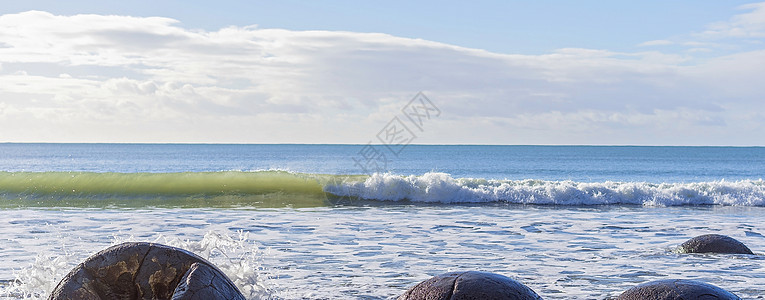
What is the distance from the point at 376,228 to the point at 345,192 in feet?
30.6

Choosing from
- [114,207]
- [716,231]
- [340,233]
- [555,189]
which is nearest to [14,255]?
[340,233]

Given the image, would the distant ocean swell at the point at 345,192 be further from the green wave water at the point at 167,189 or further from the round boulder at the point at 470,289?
the round boulder at the point at 470,289

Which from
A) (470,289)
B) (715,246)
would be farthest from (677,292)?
(715,246)

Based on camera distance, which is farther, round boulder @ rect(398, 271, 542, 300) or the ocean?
the ocean

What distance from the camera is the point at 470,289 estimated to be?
16.1ft

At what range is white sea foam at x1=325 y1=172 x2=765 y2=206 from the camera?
21.2m

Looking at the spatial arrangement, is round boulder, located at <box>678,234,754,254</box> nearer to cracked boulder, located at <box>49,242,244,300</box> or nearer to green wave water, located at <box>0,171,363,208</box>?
cracked boulder, located at <box>49,242,244,300</box>

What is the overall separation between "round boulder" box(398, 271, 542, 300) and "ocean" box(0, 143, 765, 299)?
2.19 m

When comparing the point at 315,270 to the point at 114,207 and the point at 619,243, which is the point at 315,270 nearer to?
the point at 619,243

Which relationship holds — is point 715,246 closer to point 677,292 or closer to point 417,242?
point 417,242

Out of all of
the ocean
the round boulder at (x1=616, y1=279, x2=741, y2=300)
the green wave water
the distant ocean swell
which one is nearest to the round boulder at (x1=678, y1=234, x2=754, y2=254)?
the ocean

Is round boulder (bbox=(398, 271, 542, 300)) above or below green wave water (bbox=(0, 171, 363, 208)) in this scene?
above

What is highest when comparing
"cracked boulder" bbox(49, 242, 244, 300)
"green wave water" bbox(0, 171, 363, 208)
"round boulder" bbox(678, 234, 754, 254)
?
"cracked boulder" bbox(49, 242, 244, 300)

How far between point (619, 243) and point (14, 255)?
9045 mm
